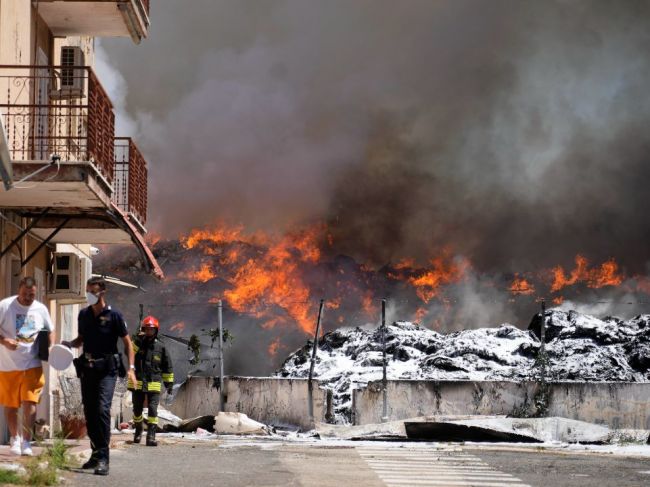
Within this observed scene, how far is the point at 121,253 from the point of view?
49.8 metres

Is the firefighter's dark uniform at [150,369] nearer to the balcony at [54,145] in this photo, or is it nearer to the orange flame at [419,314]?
the balcony at [54,145]

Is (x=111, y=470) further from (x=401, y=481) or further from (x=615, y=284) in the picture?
(x=615, y=284)

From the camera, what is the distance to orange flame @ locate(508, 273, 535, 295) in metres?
46.2

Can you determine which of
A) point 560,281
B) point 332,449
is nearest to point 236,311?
point 560,281

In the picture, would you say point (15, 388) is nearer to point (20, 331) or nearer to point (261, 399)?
point (20, 331)

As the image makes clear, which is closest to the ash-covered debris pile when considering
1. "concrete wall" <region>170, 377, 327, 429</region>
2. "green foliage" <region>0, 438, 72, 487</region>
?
"concrete wall" <region>170, 377, 327, 429</region>

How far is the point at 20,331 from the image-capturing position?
418 inches

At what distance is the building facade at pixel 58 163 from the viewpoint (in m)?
13.8

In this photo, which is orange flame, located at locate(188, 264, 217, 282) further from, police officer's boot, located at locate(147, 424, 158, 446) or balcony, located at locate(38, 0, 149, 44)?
police officer's boot, located at locate(147, 424, 158, 446)

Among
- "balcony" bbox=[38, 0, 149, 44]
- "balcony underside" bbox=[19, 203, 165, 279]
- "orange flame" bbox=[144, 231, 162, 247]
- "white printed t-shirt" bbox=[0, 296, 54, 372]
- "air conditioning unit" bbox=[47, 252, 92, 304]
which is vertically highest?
"orange flame" bbox=[144, 231, 162, 247]

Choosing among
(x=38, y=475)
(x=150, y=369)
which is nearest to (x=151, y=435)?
(x=150, y=369)

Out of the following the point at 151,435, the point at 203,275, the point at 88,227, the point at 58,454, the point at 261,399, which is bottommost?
the point at 151,435

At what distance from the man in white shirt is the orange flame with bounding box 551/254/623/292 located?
38.1 m

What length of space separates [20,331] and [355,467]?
415 cm
